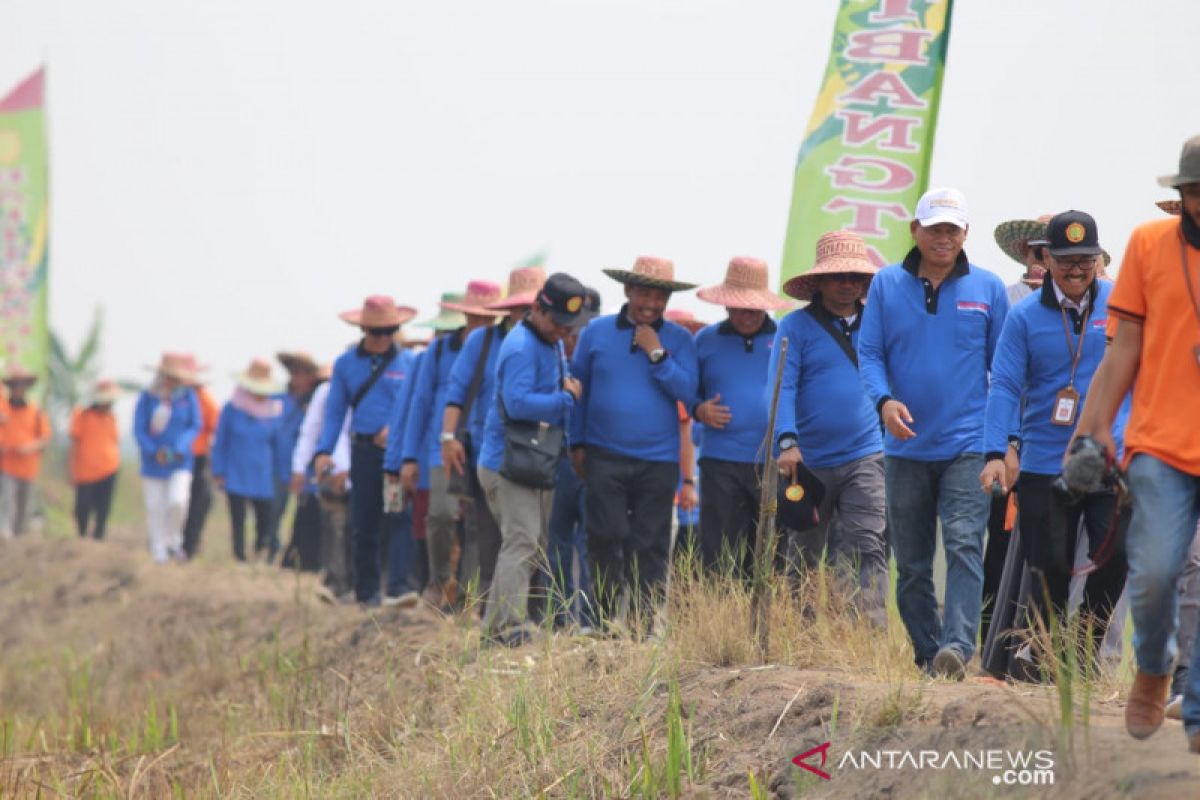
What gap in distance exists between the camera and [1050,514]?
7.34 meters

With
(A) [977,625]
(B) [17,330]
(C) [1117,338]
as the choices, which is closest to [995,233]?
(A) [977,625]

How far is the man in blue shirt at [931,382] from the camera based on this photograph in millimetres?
8477

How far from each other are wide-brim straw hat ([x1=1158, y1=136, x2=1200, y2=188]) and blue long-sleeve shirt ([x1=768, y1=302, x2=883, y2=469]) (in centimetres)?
369

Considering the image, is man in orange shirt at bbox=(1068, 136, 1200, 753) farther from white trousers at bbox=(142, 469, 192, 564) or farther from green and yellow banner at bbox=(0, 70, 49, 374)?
green and yellow banner at bbox=(0, 70, 49, 374)

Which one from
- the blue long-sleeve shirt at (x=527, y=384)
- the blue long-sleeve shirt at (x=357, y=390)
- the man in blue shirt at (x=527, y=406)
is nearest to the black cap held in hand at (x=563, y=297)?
the man in blue shirt at (x=527, y=406)

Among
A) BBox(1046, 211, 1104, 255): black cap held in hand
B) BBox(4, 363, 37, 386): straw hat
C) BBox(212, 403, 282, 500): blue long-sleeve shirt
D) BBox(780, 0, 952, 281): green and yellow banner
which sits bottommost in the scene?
BBox(212, 403, 282, 500): blue long-sleeve shirt

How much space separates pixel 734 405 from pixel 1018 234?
2.02 m

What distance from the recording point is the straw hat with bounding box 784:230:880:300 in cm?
959

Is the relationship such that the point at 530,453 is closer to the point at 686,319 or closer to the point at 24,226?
the point at 686,319

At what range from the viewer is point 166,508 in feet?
67.6

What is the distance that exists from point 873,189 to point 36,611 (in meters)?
10.2

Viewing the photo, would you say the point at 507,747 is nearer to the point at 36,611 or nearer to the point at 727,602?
the point at 727,602

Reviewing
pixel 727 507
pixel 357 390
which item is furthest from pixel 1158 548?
pixel 357 390

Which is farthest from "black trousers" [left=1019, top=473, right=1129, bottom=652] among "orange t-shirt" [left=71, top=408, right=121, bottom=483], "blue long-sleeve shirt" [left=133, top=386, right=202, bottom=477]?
"orange t-shirt" [left=71, top=408, right=121, bottom=483]
